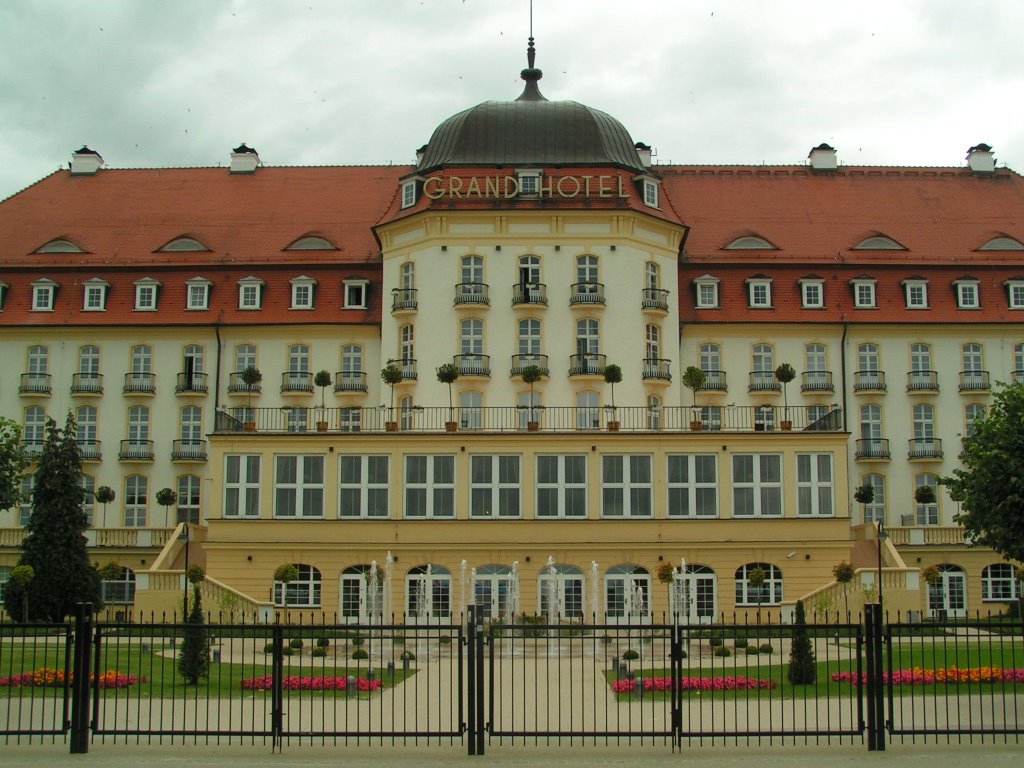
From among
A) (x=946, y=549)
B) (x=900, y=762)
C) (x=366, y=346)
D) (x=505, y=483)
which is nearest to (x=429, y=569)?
Result: (x=505, y=483)

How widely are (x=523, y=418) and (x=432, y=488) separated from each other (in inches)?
258

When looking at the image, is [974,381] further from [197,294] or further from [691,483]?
[197,294]

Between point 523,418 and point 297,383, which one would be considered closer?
point 523,418

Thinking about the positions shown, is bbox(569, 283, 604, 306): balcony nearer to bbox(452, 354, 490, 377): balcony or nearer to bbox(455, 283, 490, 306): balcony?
bbox(455, 283, 490, 306): balcony

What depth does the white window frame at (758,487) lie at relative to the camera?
136 feet

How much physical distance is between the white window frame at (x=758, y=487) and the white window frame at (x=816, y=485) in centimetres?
66

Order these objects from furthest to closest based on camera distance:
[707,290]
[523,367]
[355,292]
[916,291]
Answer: [355,292] < [707,290] < [916,291] < [523,367]

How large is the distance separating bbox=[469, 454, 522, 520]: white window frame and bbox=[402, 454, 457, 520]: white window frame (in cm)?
70

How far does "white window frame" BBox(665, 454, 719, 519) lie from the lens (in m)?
41.4

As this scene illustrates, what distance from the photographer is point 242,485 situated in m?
41.9

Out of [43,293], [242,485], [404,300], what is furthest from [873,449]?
[43,293]

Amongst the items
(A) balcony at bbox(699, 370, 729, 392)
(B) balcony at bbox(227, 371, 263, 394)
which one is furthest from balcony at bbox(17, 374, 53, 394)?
(A) balcony at bbox(699, 370, 729, 392)

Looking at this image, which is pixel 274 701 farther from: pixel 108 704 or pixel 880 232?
pixel 880 232

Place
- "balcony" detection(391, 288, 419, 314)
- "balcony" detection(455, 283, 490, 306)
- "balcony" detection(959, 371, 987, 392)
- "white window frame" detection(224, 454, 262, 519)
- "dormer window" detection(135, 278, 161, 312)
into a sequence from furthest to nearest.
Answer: "dormer window" detection(135, 278, 161, 312)
"balcony" detection(959, 371, 987, 392)
"balcony" detection(391, 288, 419, 314)
"balcony" detection(455, 283, 490, 306)
"white window frame" detection(224, 454, 262, 519)
